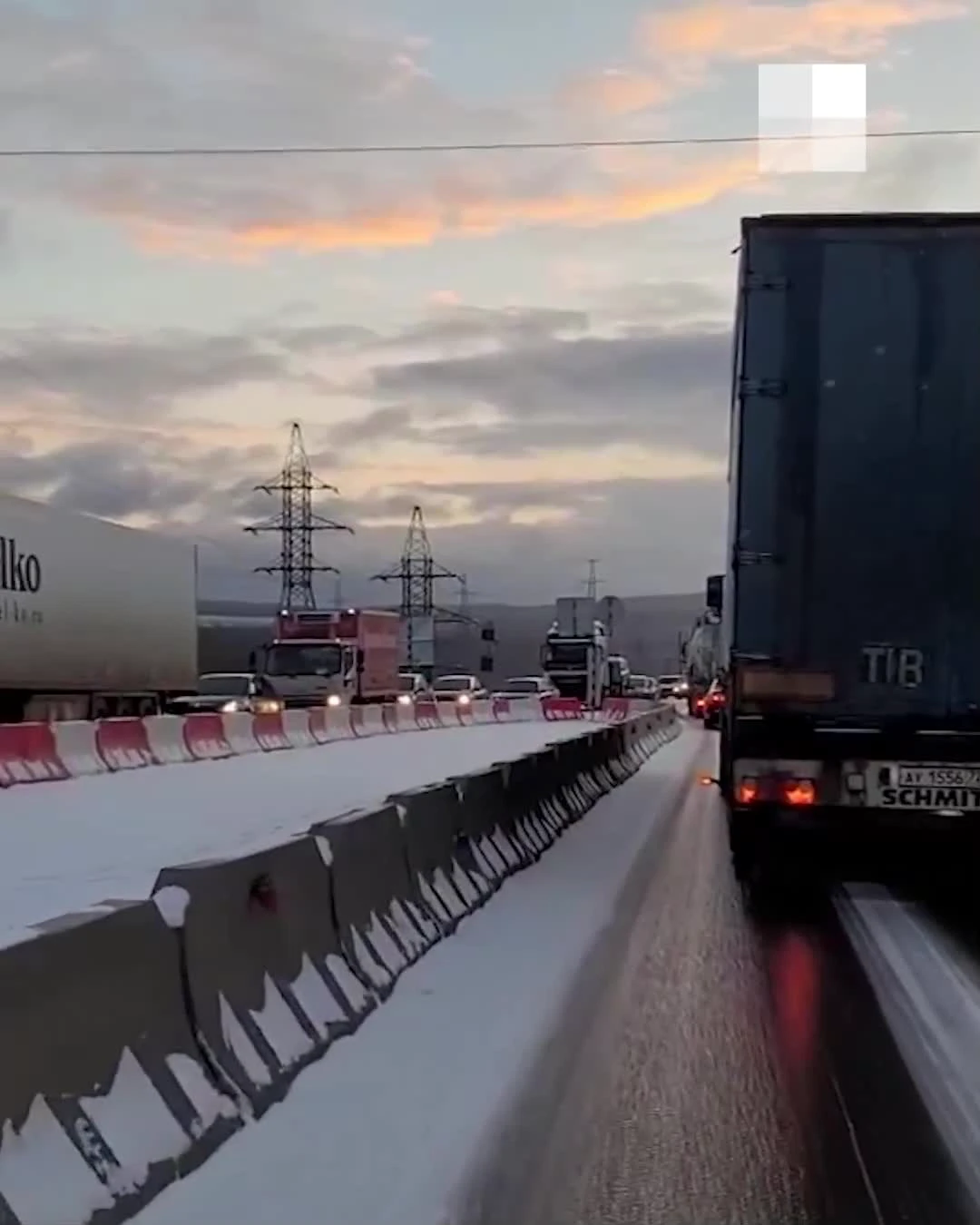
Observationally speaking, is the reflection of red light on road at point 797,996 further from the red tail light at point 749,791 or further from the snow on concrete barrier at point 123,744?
the snow on concrete barrier at point 123,744

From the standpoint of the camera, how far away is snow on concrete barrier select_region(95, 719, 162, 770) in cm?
2720

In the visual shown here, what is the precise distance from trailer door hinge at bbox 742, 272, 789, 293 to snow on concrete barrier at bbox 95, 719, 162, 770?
706 inches

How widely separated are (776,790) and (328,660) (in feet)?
126

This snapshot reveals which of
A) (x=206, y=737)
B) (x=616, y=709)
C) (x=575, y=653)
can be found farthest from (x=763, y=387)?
(x=575, y=653)

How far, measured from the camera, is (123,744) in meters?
28.1

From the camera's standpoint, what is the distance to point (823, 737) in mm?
11148

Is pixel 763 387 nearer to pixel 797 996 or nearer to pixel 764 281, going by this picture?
pixel 764 281

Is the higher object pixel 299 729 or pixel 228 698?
pixel 228 698

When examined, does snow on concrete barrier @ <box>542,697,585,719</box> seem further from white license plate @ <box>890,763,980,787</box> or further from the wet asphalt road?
the wet asphalt road

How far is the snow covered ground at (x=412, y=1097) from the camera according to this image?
17.5 feet

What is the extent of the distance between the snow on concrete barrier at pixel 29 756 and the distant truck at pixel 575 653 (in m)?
45.8

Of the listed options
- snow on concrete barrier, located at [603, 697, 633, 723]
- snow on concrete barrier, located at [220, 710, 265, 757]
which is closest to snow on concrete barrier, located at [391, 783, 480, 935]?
snow on concrete barrier, located at [220, 710, 265, 757]

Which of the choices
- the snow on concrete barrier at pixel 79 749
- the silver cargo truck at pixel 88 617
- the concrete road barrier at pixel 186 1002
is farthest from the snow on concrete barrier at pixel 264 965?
the silver cargo truck at pixel 88 617

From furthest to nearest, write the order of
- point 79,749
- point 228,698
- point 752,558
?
point 228,698
point 79,749
point 752,558
